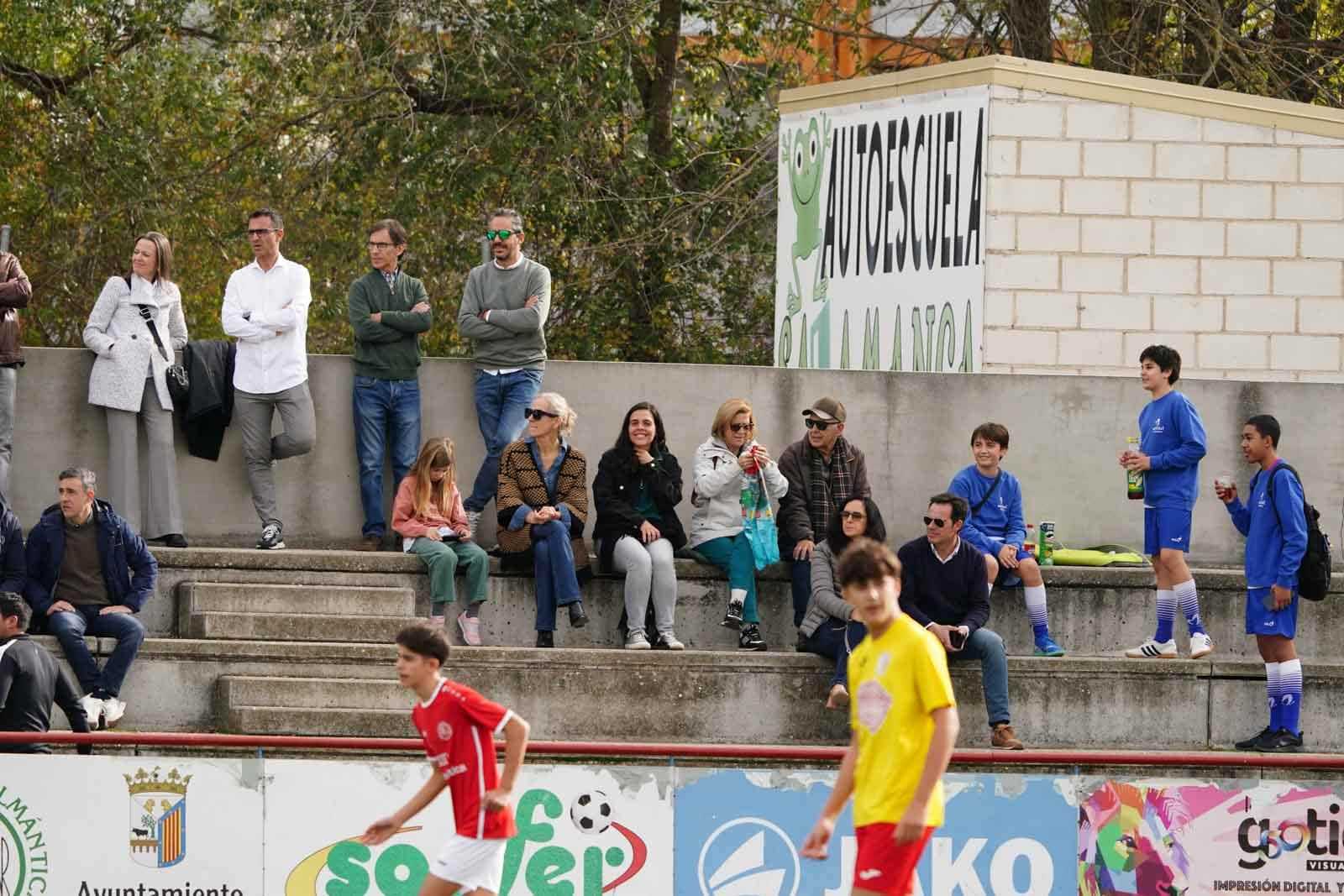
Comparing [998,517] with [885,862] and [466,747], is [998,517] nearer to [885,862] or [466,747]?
[466,747]

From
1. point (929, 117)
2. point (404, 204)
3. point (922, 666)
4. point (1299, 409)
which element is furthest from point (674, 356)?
point (922, 666)

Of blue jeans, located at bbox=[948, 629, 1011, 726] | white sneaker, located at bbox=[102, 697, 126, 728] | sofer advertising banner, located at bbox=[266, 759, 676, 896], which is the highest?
blue jeans, located at bbox=[948, 629, 1011, 726]

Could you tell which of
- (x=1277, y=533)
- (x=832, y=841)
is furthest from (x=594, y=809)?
(x=1277, y=533)

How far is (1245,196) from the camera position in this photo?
14.6m

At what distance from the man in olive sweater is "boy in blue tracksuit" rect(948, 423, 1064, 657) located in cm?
342

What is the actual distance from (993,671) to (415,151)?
12870 mm

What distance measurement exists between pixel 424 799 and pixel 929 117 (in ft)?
27.7

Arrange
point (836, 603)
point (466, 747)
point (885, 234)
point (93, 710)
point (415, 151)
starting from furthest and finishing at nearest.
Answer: point (415, 151), point (885, 234), point (836, 603), point (93, 710), point (466, 747)

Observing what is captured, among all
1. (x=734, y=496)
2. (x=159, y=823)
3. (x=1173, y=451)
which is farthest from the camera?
(x=734, y=496)

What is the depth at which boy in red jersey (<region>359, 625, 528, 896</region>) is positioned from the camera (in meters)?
8.02

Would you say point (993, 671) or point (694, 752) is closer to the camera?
point (694, 752)

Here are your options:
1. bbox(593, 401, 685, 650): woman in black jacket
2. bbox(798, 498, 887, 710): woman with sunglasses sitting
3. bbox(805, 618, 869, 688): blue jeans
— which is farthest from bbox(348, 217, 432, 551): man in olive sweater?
bbox(805, 618, 869, 688): blue jeans

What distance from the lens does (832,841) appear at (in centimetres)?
964

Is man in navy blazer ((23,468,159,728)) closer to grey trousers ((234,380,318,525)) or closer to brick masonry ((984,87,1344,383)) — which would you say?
grey trousers ((234,380,318,525))
